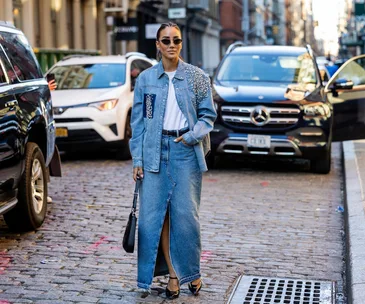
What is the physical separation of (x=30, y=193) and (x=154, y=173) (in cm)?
251

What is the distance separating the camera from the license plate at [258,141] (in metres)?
12.4

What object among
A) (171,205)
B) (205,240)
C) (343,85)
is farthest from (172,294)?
(343,85)

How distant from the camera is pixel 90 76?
15453mm

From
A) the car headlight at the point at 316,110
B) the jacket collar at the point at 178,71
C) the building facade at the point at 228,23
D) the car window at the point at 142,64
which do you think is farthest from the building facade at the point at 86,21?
the building facade at the point at 228,23

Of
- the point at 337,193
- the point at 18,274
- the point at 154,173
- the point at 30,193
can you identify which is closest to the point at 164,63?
the point at 154,173

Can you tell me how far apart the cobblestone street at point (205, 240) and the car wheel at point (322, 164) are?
12.3 inches

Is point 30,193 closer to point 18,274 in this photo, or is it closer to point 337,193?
point 18,274

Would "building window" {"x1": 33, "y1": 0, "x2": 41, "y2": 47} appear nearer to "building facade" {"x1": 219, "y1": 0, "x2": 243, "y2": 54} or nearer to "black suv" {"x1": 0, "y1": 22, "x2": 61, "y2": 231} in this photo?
"black suv" {"x1": 0, "y1": 22, "x2": 61, "y2": 231}

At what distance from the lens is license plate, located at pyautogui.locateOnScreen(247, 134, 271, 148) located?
488 inches

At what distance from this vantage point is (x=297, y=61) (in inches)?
558

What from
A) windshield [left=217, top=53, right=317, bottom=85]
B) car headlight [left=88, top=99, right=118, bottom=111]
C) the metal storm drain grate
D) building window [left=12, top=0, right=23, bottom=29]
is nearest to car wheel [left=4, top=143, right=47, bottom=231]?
Answer: the metal storm drain grate

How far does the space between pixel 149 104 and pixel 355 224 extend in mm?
3082

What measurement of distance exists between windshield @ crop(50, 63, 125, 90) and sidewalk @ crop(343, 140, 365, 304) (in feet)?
13.7

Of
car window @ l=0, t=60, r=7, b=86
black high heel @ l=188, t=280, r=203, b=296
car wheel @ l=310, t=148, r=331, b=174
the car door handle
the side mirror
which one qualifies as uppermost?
car window @ l=0, t=60, r=7, b=86
